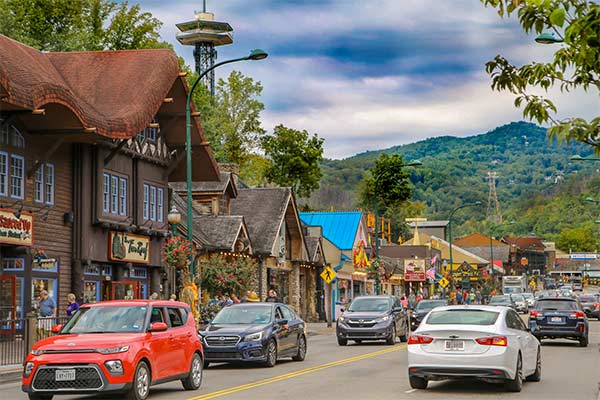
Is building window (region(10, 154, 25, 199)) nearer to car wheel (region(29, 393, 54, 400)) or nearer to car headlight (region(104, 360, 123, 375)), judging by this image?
car wheel (region(29, 393, 54, 400))

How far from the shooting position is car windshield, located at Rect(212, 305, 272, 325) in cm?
2391

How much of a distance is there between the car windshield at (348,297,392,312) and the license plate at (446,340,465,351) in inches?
627

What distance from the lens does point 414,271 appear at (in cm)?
8606

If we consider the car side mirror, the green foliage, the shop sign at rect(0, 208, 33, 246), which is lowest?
the car side mirror

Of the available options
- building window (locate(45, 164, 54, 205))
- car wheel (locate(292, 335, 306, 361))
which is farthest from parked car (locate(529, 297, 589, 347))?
building window (locate(45, 164, 54, 205))

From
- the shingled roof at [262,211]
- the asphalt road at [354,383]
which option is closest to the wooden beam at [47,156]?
the asphalt road at [354,383]

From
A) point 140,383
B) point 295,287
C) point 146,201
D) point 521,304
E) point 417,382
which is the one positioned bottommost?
point 521,304

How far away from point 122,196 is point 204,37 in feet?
209

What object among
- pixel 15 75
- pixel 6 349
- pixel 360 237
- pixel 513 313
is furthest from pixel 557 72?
pixel 360 237

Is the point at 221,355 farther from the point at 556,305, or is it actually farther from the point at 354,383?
the point at 556,305

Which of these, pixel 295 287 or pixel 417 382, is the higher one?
pixel 295 287

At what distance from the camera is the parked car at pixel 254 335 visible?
74.7 ft

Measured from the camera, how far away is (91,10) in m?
60.9

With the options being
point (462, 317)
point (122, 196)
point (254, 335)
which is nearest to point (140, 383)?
point (462, 317)
